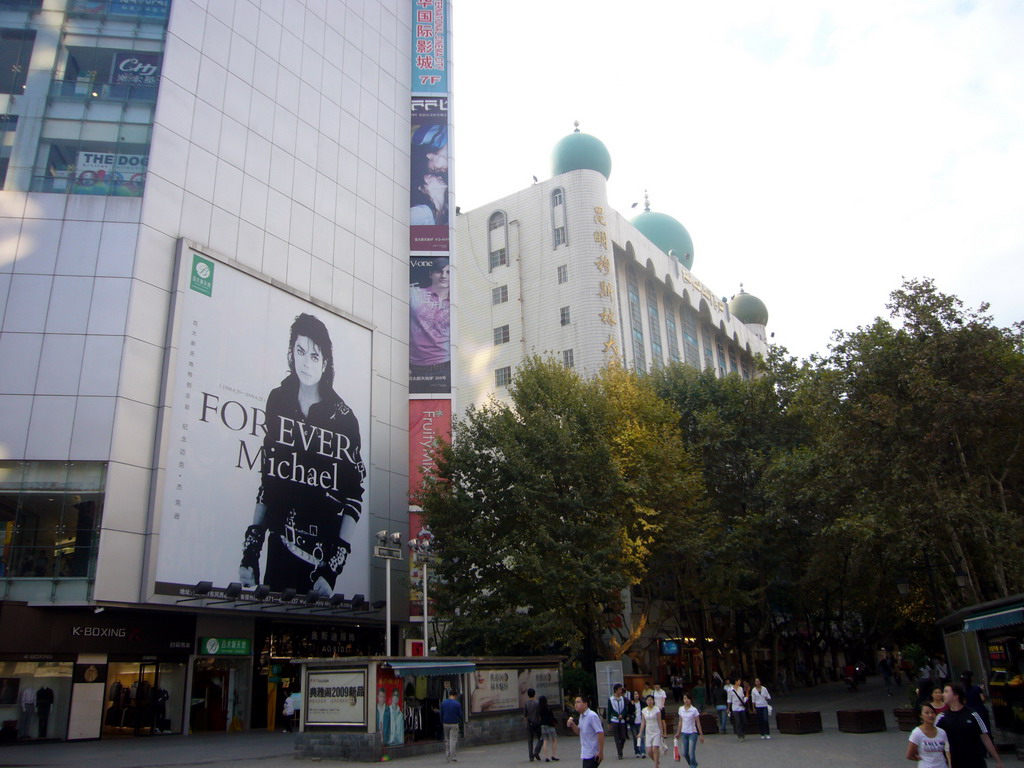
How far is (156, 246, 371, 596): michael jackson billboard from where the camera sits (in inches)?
1049

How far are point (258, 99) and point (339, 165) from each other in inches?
187

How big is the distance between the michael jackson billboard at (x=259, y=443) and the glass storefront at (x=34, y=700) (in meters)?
4.15

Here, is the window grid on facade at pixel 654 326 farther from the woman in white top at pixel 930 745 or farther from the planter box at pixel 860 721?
the woman in white top at pixel 930 745

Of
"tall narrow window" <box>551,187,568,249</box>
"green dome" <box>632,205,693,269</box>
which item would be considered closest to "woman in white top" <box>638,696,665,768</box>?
"tall narrow window" <box>551,187,568,249</box>

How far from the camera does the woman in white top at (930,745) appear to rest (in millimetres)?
8562

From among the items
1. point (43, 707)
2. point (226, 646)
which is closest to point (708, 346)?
point (226, 646)

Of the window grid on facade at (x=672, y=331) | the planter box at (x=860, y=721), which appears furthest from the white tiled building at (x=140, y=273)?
the window grid on facade at (x=672, y=331)

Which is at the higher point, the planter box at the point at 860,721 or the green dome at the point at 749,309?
the green dome at the point at 749,309

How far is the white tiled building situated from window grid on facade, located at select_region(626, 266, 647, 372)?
813 inches

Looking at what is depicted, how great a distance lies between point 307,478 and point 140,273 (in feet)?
31.4

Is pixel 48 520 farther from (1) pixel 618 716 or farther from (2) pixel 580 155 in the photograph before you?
(2) pixel 580 155

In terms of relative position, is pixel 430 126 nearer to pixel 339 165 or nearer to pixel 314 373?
pixel 339 165

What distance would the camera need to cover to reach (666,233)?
66.4 metres

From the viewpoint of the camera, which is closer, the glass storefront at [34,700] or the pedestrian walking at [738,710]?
the pedestrian walking at [738,710]
